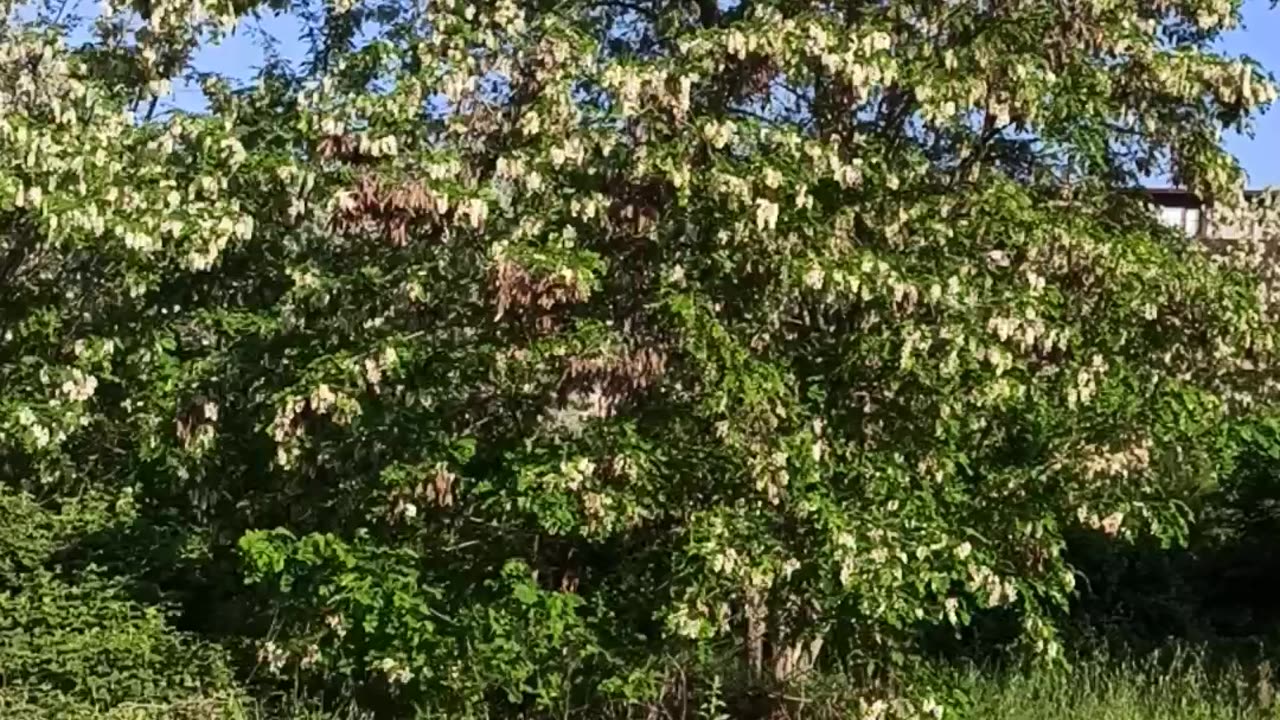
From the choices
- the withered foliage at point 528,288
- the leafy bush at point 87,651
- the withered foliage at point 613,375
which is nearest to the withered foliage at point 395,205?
the withered foliage at point 528,288

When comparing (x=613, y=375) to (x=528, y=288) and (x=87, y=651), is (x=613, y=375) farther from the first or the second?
(x=87, y=651)

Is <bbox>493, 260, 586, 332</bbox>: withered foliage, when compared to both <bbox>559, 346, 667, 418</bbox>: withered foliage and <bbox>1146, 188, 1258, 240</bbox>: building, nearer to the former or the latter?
<bbox>559, 346, 667, 418</bbox>: withered foliage

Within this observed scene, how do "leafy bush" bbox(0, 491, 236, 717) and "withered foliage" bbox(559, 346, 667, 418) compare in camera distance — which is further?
"leafy bush" bbox(0, 491, 236, 717)

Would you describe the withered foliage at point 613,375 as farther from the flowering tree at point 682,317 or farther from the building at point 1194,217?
the building at point 1194,217

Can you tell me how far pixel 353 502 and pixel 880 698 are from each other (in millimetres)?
2252

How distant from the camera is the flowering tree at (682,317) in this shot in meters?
6.24

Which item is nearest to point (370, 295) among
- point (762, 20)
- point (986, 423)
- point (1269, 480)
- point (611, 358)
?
point (611, 358)

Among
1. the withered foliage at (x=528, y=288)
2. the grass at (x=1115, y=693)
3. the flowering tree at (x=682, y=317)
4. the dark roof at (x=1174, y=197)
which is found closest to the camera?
the withered foliage at (x=528, y=288)

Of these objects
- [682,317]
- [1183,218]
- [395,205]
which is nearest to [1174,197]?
[1183,218]

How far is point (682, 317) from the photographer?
245 inches

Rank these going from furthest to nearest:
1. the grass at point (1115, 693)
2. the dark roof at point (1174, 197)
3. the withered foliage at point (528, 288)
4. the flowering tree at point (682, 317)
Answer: the grass at point (1115, 693) → the dark roof at point (1174, 197) → the flowering tree at point (682, 317) → the withered foliage at point (528, 288)

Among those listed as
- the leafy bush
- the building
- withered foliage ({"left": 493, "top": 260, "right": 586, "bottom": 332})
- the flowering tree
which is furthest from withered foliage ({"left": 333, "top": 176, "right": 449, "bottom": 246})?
the building

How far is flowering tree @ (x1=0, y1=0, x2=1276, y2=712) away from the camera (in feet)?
20.5

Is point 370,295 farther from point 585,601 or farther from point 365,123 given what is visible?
point 585,601
